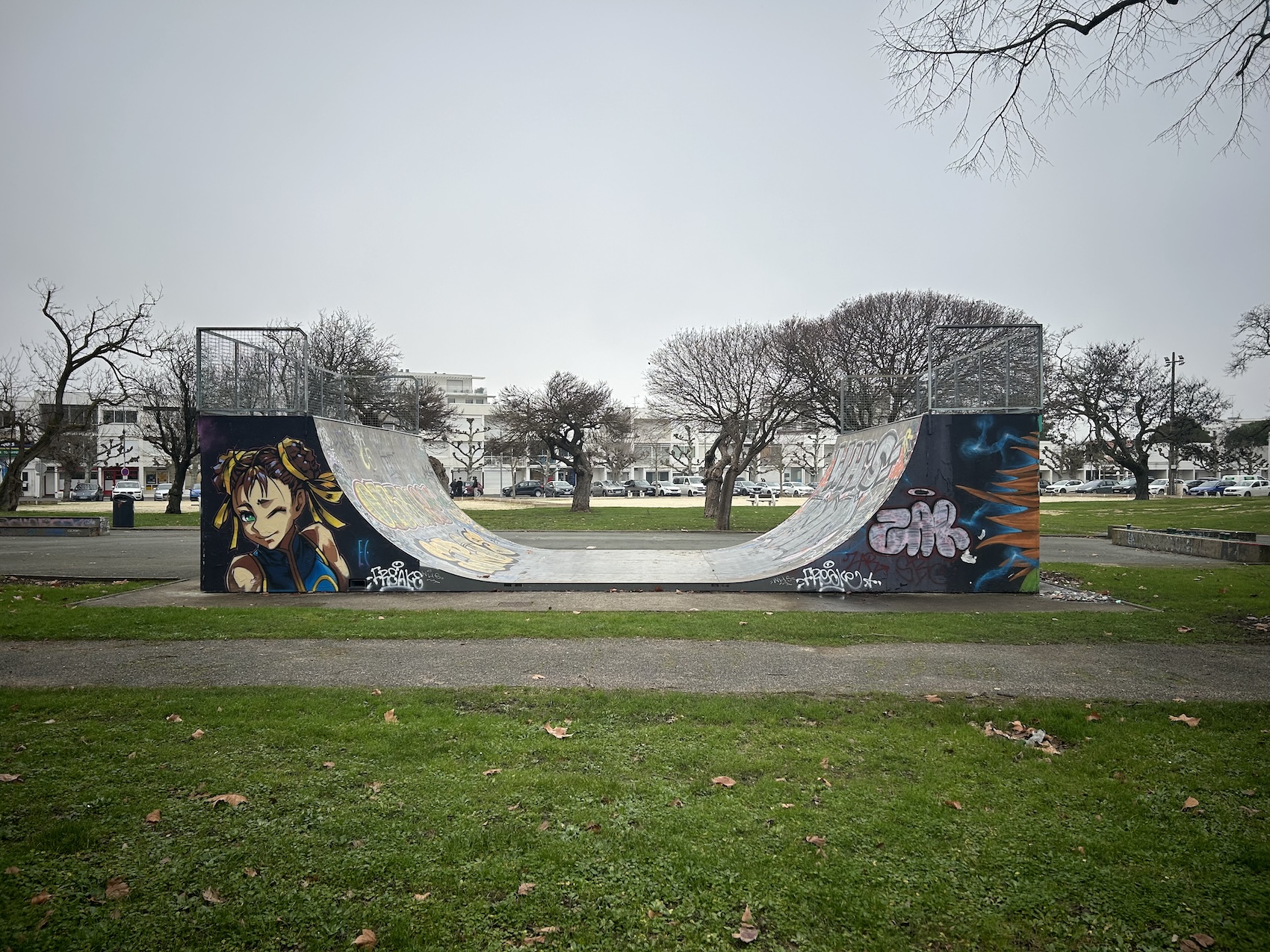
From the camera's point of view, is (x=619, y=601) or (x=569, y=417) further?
(x=569, y=417)

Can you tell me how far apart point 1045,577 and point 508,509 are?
3105 centimetres

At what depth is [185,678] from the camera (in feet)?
21.8

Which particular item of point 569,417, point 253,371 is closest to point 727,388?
point 569,417

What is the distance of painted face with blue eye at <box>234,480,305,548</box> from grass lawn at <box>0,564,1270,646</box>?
2324 millimetres

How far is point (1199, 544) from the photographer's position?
19109 mm

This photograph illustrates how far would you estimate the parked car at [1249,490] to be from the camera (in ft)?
165

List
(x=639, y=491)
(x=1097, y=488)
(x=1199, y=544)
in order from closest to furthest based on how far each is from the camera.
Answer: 1. (x=1199, y=544)
2. (x=1097, y=488)
3. (x=639, y=491)

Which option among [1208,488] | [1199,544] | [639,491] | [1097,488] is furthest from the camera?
[639,491]

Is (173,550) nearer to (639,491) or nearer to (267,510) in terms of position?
(267,510)

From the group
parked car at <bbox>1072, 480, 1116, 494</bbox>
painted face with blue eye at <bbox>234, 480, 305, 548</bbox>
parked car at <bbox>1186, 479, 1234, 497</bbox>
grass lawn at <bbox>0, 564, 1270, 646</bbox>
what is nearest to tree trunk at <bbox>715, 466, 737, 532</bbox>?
grass lawn at <bbox>0, 564, 1270, 646</bbox>

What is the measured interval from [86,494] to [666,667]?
221ft

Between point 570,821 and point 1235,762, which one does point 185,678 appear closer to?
point 570,821

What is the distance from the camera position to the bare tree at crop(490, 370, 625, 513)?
39844 mm

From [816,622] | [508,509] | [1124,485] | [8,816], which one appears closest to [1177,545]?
[816,622]
